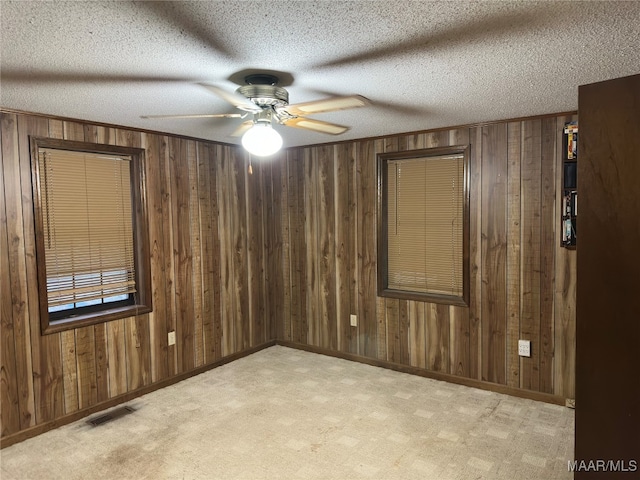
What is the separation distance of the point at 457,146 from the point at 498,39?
1836mm

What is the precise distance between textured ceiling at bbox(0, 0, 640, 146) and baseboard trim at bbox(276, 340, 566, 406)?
87.2 inches

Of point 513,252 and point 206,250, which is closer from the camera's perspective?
point 513,252

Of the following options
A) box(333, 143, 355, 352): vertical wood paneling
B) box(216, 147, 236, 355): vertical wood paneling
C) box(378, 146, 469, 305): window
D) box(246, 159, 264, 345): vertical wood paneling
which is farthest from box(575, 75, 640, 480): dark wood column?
box(246, 159, 264, 345): vertical wood paneling

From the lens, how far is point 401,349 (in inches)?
159

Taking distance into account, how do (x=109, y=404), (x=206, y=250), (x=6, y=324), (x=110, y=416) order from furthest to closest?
(x=206, y=250)
(x=109, y=404)
(x=110, y=416)
(x=6, y=324)

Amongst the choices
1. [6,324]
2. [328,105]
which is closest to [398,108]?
[328,105]

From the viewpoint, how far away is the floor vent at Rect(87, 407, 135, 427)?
10.3 ft

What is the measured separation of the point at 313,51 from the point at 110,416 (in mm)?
2976

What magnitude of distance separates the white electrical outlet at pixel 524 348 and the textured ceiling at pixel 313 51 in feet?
6.00

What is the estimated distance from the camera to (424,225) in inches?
153

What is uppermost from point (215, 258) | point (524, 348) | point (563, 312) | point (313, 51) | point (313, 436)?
point (313, 51)

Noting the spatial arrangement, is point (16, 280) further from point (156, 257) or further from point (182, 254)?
point (182, 254)

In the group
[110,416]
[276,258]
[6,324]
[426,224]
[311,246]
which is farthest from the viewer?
[276,258]

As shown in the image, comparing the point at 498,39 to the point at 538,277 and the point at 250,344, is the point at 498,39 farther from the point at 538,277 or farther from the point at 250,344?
the point at 250,344
